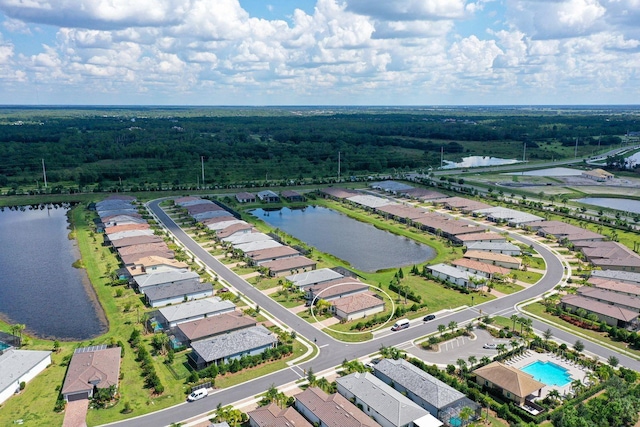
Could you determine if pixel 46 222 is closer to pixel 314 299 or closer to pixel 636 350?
pixel 314 299

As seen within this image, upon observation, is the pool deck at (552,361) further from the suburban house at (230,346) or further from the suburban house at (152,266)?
the suburban house at (152,266)

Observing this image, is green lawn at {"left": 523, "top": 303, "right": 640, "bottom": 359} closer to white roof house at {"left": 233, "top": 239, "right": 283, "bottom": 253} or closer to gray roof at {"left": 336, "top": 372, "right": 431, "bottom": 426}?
gray roof at {"left": 336, "top": 372, "right": 431, "bottom": 426}

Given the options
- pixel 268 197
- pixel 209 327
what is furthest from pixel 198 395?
pixel 268 197

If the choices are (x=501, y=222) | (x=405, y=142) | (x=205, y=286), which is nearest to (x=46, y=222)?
(x=205, y=286)

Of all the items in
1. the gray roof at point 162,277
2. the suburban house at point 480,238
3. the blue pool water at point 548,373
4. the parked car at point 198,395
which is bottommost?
the blue pool water at point 548,373

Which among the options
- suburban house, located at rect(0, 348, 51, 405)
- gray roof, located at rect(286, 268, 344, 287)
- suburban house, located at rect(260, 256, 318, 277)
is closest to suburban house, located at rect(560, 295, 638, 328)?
gray roof, located at rect(286, 268, 344, 287)

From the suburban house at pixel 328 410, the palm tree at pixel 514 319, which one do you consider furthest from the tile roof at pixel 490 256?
the suburban house at pixel 328 410
